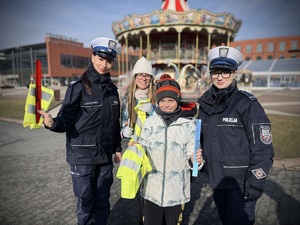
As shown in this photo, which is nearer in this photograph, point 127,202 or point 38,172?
point 127,202

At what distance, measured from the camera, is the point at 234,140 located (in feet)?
6.48

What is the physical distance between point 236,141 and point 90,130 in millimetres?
1642

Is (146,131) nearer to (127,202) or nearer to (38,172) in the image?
(127,202)

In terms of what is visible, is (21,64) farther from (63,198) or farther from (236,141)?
(236,141)

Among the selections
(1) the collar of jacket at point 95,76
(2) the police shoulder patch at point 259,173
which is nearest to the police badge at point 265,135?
(2) the police shoulder patch at point 259,173

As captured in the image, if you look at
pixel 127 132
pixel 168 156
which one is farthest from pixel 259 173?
pixel 127 132

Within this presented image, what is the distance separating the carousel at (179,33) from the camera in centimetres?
1633

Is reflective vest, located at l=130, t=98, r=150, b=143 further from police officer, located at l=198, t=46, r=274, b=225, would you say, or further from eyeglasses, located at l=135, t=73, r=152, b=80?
police officer, located at l=198, t=46, r=274, b=225

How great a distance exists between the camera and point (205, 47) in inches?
854

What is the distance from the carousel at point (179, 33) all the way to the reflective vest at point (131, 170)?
1405cm

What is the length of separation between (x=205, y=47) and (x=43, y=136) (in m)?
18.9

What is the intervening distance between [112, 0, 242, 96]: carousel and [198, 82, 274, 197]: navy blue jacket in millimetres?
13821

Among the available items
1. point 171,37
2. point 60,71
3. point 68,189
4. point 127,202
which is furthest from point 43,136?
point 60,71

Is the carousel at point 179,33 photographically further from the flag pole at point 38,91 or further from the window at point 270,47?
the window at point 270,47
